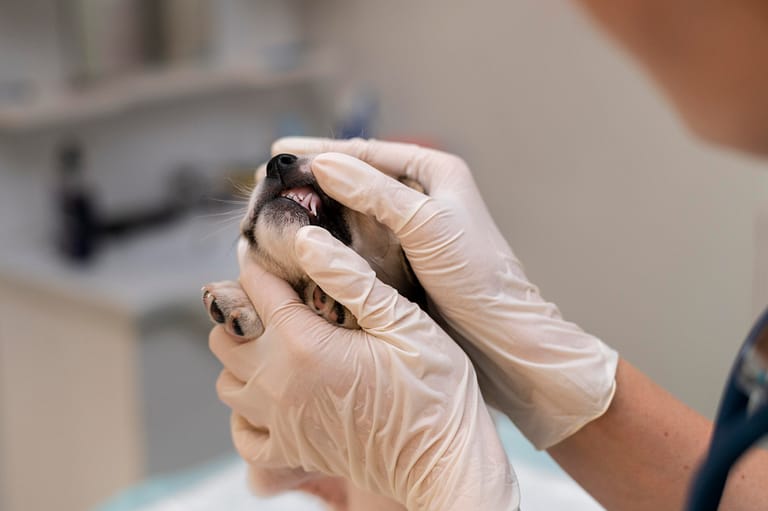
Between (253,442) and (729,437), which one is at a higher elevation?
(729,437)

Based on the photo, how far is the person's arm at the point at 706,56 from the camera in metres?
0.69

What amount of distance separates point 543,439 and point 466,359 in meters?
0.15

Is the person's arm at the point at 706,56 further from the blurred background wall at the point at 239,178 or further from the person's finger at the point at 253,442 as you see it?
the person's finger at the point at 253,442

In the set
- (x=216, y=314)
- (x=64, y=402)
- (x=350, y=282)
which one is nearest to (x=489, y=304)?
(x=350, y=282)

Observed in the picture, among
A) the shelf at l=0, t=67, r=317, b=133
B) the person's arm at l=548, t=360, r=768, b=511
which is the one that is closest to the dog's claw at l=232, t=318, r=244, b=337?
the person's arm at l=548, t=360, r=768, b=511

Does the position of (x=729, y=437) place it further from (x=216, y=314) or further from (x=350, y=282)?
(x=216, y=314)

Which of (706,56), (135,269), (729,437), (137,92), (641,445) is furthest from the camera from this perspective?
(137,92)

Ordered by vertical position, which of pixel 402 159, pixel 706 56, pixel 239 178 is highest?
pixel 706 56

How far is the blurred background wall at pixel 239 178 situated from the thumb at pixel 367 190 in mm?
322

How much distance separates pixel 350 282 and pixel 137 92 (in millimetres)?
1440

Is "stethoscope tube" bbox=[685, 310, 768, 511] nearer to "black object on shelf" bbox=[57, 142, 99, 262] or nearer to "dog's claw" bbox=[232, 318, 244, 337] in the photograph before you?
"dog's claw" bbox=[232, 318, 244, 337]

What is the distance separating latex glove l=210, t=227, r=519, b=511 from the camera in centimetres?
71

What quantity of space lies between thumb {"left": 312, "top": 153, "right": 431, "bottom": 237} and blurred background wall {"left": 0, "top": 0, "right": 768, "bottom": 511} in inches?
12.7

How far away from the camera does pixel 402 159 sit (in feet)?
2.94
